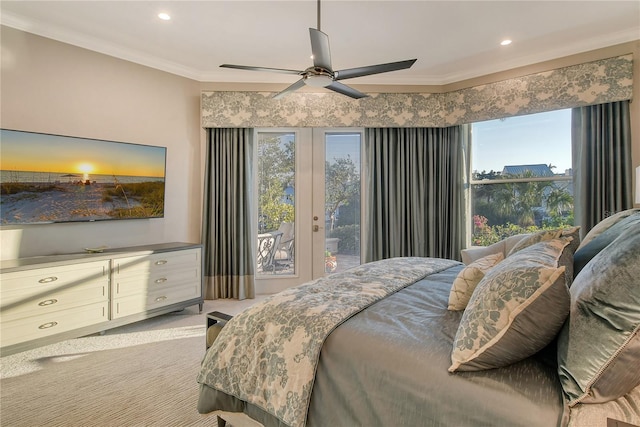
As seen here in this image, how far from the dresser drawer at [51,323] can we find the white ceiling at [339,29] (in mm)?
2551

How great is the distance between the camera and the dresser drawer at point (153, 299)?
3127mm

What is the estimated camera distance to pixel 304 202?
180 inches

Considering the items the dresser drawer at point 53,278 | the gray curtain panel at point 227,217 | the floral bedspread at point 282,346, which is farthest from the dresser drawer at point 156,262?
the floral bedspread at point 282,346

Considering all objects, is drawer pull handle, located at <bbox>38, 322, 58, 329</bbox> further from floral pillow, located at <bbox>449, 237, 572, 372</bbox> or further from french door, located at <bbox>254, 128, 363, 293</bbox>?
floral pillow, located at <bbox>449, 237, 572, 372</bbox>

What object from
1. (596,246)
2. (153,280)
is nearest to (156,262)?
(153,280)

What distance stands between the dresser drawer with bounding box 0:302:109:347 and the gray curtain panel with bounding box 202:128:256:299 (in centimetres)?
142

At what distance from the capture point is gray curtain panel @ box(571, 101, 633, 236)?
3215 mm

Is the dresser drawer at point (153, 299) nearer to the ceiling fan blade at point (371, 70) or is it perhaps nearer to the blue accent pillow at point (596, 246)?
the ceiling fan blade at point (371, 70)

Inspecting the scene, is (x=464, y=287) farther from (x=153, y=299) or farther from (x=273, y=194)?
(x=273, y=194)

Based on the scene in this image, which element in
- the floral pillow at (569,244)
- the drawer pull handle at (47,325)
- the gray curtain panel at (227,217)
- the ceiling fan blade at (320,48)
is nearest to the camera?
the floral pillow at (569,244)

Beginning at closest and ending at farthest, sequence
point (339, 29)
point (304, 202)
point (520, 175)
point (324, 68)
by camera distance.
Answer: point (324, 68)
point (339, 29)
point (520, 175)
point (304, 202)

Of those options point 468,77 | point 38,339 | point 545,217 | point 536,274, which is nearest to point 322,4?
point 468,77

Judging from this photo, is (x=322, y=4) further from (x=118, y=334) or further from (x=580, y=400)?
(x=118, y=334)

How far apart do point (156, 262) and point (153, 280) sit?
18cm
